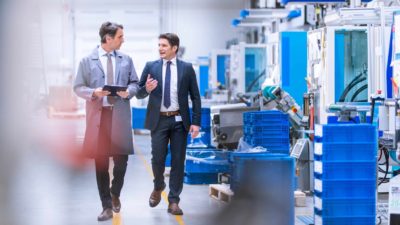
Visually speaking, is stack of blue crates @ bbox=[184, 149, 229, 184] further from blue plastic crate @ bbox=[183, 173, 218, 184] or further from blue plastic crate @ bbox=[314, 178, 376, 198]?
blue plastic crate @ bbox=[314, 178, 376, 198]

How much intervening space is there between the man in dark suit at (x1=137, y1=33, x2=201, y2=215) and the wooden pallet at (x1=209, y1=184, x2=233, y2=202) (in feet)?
2.50

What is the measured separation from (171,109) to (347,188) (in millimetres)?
1624

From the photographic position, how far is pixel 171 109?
19.9 ft

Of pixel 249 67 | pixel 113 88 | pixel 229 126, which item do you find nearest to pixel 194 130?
pixel 113 88

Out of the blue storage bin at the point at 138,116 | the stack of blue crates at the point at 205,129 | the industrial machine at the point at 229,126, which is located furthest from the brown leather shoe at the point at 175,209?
the blue storage bin at the point at 138,116

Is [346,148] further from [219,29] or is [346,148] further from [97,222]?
[219,29]

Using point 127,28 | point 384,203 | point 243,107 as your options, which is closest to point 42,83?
point 384,203

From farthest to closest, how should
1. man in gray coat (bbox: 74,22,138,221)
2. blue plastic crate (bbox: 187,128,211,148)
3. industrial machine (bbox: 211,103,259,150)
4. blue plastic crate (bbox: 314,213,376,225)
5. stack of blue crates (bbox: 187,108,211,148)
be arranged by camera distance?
stack of blue crates (bbox: 187,108,211,148) < blue plastic crate (bbox: 187,128,211,148) < industrial machine (bbox: 211,103,259,150) < man in gray coat (bbox: 74,22,138,221) < blue plastic crate (bbox: 314,213,376,225)

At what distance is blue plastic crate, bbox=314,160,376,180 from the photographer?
525cm

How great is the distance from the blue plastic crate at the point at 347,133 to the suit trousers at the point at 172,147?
49.5 inches

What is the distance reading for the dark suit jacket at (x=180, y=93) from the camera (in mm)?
6055

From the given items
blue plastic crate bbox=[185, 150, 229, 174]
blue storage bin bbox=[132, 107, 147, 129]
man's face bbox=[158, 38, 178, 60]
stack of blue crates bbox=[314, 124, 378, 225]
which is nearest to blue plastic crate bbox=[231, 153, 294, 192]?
stack of blue crates bbox=[314, 124, 378, 225]

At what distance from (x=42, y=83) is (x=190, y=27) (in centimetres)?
2338

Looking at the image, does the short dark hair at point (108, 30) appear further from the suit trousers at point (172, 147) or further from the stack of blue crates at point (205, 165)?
the stack of blue crates at point (205, 165)
